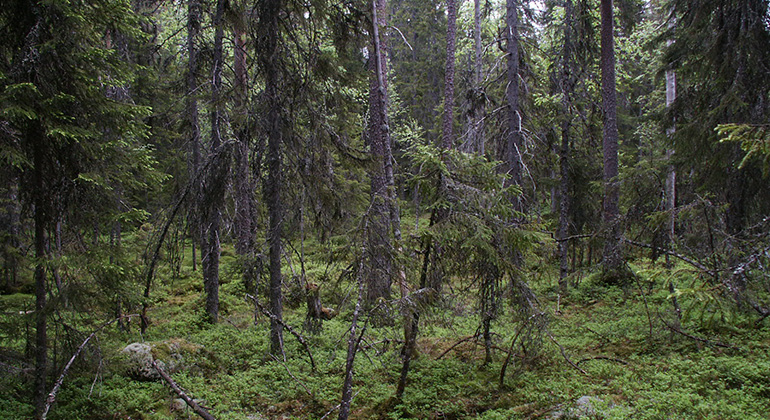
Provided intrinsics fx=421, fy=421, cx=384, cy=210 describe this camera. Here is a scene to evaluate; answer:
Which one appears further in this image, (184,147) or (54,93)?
(184,147)

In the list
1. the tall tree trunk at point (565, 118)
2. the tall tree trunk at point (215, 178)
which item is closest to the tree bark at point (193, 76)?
the tall tree trunk at point (215, 178)

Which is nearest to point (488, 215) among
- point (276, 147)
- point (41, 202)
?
point (276, 147)

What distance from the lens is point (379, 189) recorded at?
6426 mm

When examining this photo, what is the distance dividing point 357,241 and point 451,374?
360 cm

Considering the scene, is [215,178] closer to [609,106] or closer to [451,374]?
[451,374]

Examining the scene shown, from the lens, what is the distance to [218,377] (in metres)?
7.95

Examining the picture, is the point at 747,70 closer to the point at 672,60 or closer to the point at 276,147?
the point at 672,60

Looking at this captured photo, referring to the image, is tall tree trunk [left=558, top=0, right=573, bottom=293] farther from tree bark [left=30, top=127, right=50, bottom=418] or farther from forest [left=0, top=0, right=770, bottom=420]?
tree bark [left=30, top=127, right=50, bottom=418]

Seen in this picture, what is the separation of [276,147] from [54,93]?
11.4 ft

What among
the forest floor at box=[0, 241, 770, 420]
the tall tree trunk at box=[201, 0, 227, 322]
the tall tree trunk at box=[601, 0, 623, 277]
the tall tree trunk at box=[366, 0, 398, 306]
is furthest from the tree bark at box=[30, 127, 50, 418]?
the tall tree trunk at box=[601, 0, 623, 277]

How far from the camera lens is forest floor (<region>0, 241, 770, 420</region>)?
5.91 m

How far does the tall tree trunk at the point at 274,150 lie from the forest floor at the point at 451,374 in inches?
49.9

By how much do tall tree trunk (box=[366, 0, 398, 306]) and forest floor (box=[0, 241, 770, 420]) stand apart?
0.55m

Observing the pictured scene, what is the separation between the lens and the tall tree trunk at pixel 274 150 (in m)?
8.05
